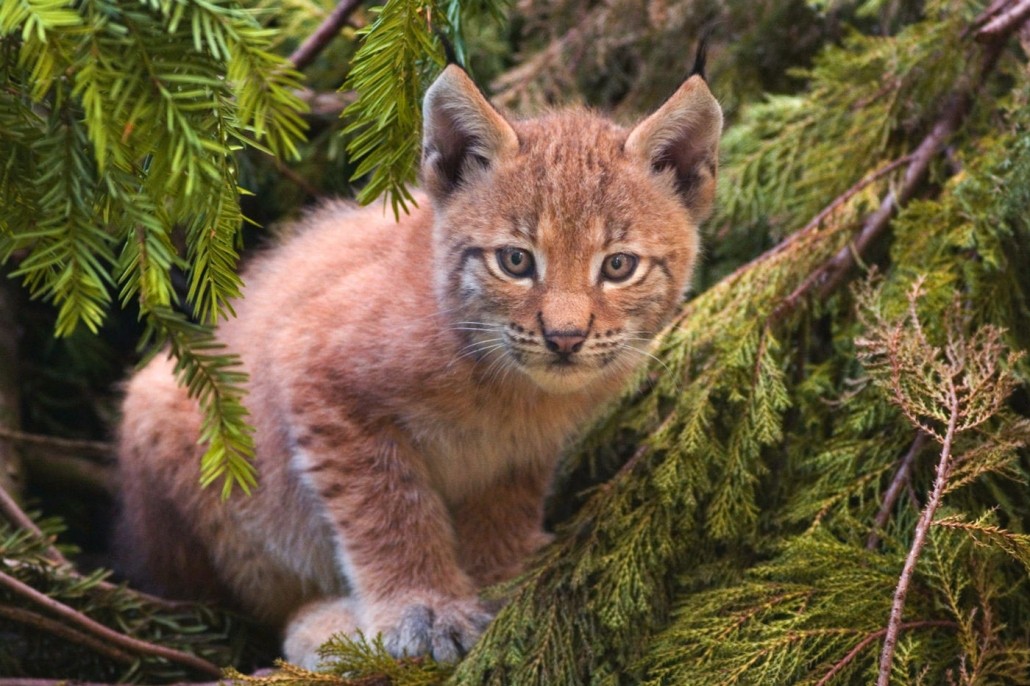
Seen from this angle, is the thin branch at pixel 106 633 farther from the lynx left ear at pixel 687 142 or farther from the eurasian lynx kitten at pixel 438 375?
the lynx left ear at pixel 687 142

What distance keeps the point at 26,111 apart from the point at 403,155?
803mm

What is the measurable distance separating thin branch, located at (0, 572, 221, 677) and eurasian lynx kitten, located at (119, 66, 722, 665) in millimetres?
321

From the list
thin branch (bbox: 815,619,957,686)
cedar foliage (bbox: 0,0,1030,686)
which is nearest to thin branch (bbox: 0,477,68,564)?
cedar foliage (bbox: 0,0,1030,686)

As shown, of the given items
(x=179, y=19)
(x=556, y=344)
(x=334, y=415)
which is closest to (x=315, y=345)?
(x=334, y=415)

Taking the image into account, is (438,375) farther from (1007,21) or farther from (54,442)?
(1007,21)

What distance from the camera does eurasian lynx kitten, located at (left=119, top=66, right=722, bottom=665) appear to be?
3.06 meters

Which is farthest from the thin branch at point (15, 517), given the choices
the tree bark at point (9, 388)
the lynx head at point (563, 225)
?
the lynx head at point (563, 225)

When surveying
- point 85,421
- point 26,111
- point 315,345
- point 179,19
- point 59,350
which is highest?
point 179,19

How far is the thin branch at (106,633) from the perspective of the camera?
3172 millimetres

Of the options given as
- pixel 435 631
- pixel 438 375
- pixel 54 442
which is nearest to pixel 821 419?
pixel 438 375

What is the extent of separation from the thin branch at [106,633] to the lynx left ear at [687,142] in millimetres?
2115

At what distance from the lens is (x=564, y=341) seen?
289 centimetres

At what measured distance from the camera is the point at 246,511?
373cm

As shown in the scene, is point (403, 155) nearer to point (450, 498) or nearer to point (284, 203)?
point (450, 498)
